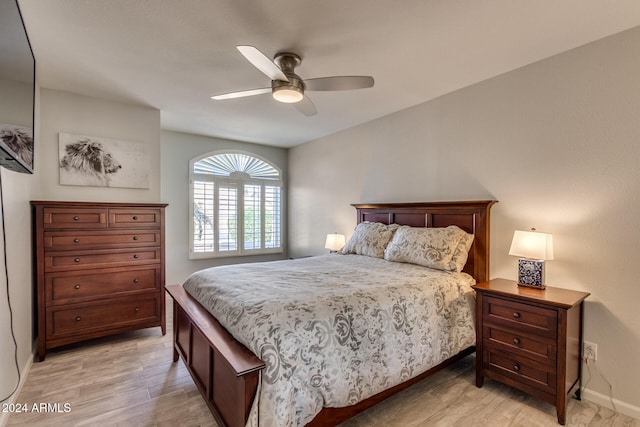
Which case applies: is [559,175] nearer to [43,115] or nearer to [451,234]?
[451,234]

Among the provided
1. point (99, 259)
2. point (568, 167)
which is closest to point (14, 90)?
point (99, 259)

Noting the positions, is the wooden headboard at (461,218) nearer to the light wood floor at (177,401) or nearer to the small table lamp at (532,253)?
the small table lamp at (532,253)

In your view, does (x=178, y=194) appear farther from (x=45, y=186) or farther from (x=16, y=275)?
(x=16, y=275)

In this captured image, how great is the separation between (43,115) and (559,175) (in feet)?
15.4

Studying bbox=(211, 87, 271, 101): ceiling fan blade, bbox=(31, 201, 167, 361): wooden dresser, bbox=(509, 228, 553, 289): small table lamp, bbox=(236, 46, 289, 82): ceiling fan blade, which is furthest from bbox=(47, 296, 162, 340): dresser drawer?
bbox=(509, 228, 553, 289): small table lamp

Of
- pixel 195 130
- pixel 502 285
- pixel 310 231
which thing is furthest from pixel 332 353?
pixel 195 130

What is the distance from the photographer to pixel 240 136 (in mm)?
4855

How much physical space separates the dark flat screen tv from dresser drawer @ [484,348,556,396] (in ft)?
10.1

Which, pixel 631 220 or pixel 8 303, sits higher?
pixel 631 220

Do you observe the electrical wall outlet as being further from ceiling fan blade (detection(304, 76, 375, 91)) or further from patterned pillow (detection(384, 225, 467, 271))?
ceiling fan blade (detection(304, 76, 375, 91))

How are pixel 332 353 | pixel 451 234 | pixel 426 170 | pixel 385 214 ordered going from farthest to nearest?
pixel 385 214 < pixel 426 170 < pixel 451 234 < pixel 332 353

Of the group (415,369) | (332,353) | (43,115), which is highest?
(43,115)

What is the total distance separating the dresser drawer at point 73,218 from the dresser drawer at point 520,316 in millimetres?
3519

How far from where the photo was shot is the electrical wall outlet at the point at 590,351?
2148mm
